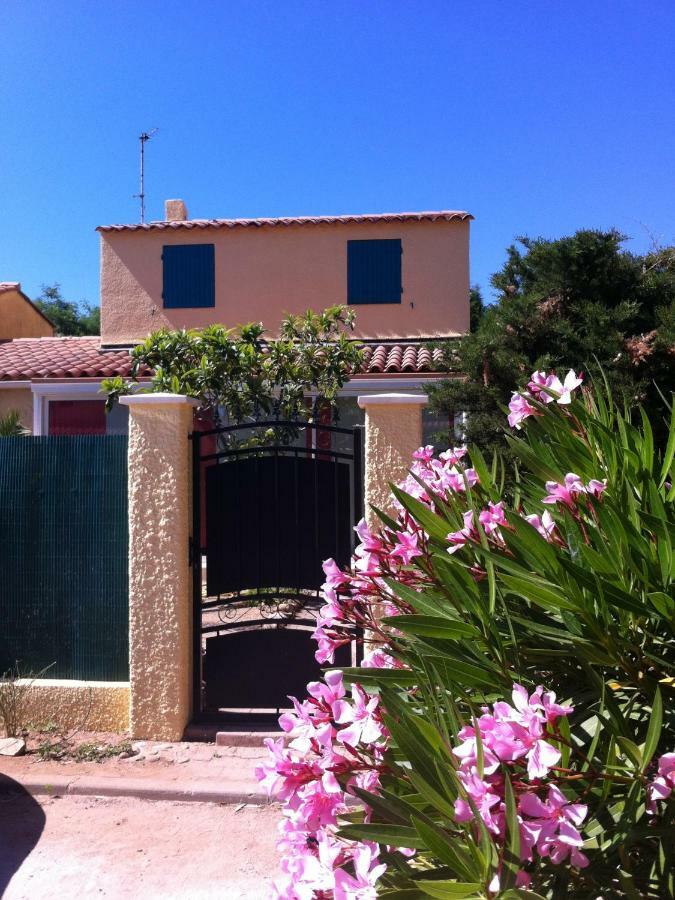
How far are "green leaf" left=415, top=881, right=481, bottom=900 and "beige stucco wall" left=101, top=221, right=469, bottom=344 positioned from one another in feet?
50.9

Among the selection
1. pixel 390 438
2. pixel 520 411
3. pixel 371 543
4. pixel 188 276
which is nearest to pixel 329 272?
pixel 188 276

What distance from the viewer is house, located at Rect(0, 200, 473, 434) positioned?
54.5 ft

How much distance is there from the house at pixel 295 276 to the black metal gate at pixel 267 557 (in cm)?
1098

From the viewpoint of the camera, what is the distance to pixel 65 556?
5.94 meters

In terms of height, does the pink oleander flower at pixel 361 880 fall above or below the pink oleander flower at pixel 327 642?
below

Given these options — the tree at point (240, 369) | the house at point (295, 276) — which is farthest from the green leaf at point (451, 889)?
the house at point (295, 276)

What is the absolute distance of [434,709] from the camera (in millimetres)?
1645

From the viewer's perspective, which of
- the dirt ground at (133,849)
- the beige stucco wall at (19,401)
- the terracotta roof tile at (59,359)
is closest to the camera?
the dirt ground at (133,849)

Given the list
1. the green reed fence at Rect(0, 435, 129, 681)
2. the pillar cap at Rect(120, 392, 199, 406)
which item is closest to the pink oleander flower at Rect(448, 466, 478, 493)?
the pillar cap at Rect(120, 392, 199, 406)

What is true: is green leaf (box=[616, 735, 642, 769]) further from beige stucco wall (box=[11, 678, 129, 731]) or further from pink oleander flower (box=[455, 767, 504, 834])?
beige stucco wall (box=[11, 678, 129, 731])

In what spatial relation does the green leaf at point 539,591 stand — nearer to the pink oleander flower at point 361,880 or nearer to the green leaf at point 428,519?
the green leaf at point 428,519

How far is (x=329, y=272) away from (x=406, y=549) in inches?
590

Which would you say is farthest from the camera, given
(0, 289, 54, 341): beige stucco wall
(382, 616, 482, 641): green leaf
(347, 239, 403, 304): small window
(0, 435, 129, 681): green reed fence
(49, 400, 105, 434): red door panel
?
(0, 289, 54, 341): beige stucco wall

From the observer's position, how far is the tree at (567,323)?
5.98m
